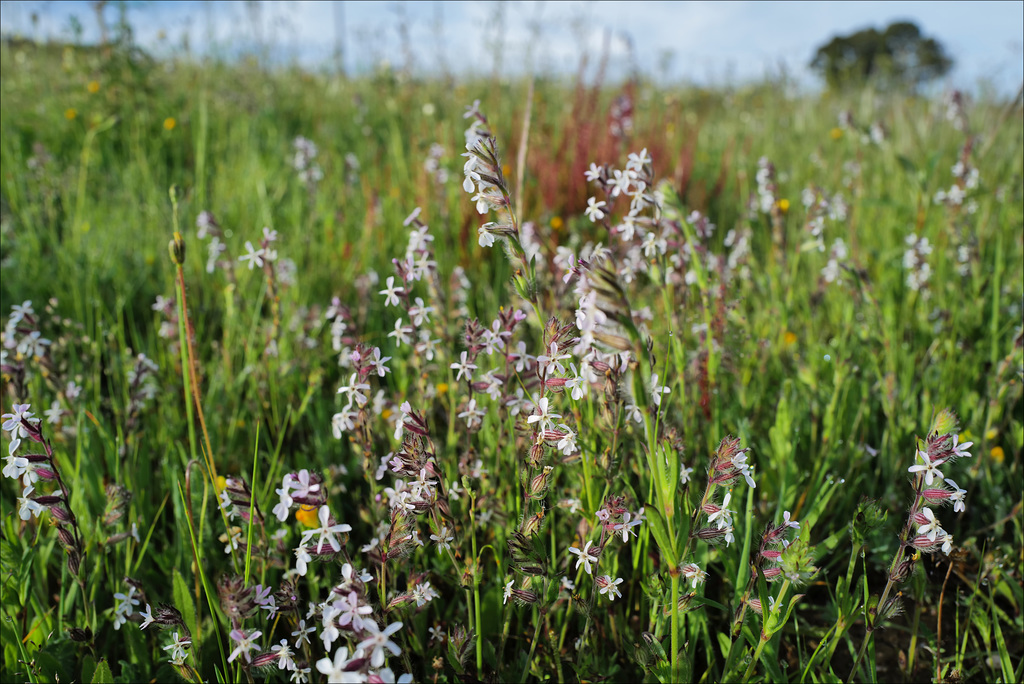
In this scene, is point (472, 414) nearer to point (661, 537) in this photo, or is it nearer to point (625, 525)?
point (625, 525)

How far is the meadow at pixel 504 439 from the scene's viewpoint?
3.85 feet

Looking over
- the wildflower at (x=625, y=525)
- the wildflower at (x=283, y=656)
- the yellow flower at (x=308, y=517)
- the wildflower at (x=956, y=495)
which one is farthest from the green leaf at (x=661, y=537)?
the yellow flower at (x=308, y=517)

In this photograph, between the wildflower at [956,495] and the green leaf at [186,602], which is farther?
the green leaf at [186,602]

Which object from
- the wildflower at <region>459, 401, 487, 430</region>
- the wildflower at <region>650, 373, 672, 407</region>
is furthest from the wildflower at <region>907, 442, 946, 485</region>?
the wildflower at <region>459, 401, 487, 430</region>

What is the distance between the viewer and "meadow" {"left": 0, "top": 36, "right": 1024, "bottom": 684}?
1.17 m

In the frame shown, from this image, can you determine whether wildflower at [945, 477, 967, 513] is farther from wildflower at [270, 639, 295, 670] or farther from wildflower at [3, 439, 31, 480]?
wildflower at [3, 439, 31, 480]

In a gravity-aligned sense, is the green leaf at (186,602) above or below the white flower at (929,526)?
below

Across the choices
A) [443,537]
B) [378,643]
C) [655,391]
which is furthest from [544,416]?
[378,643]

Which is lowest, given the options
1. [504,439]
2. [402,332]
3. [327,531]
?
[504,439]

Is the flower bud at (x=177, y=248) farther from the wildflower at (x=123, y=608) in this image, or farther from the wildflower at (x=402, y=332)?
the wildflower at (x=123, y=608)

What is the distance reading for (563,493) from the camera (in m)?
1.77

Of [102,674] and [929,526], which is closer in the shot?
→ [929,526]

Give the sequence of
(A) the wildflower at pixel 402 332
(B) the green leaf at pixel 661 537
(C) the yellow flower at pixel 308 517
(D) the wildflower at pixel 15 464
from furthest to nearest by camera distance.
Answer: (C) the yellow flower at pixel 308 517 → (A) the wildflower at pixel 402 332 → (D) the wildflower at pixel 15 464 → (B) the green leaf at pixel 661 537

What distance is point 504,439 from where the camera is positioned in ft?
5.76
